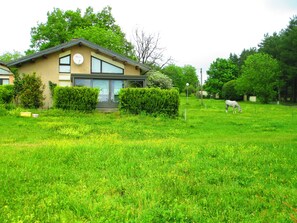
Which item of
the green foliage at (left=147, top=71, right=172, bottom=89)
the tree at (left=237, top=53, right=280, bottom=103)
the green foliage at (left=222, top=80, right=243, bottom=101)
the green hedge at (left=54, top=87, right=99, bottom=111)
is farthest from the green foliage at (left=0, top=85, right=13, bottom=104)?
the green foliage at (left=222, top=80, right=243, bottom=101)

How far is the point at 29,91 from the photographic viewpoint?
70.4 feet

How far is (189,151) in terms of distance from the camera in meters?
8.47

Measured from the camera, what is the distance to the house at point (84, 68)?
24.3 metres

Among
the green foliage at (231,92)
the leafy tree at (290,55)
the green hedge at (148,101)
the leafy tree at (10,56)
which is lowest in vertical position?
the green hedge at (148,101)

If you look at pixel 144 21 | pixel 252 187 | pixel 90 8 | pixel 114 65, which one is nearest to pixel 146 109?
pixel 114 65

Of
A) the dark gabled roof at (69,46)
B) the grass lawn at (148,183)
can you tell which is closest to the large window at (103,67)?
the dark gabled roof at (69,46)

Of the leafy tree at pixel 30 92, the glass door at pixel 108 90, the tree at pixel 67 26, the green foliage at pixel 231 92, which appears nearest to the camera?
the leafy tree at pixel 30 92

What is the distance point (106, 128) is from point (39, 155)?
243 inches

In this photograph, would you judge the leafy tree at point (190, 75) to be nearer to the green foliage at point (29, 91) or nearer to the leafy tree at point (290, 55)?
the leafy tree at point (290, 55)

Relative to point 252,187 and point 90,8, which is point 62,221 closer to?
point 252,187

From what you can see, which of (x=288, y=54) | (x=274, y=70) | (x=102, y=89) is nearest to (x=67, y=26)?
(x=102, y=89)

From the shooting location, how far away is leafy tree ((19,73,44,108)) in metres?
21.5

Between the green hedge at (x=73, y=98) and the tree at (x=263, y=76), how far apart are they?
123 feet

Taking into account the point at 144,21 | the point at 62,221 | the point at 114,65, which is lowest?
the point at 62,221
